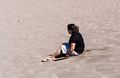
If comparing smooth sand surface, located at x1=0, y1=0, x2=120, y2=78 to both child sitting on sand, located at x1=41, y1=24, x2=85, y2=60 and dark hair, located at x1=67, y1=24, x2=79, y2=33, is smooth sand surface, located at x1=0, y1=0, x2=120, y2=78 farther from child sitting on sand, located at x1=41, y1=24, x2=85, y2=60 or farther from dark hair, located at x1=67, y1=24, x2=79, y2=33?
dark hair, located at x1=67, y1=24, x2=79, y2=33

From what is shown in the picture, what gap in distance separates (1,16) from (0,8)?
11.0 ft

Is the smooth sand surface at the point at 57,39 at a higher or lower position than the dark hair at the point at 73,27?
lower

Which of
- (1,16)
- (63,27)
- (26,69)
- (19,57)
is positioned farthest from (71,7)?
(26,69)

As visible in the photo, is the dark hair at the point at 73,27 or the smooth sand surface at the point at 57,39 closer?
the smooth sand surface at the point at 57,39

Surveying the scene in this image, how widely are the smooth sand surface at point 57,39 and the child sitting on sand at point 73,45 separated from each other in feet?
0.52

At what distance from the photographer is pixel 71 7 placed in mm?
19578

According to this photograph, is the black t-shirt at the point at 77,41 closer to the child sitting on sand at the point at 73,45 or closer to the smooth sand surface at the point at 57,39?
the child sitting on sand at the point at 73,45

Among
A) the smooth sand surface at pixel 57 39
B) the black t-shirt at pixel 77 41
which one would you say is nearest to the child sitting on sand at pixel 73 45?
the black t-shirt at pixel 77 41

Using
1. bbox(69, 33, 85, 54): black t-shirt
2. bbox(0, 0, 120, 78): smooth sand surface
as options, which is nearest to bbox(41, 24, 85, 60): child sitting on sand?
bbox(69, 33, 85, 54): black t-shirt

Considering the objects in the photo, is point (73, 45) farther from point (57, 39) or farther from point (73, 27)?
point (57, 39)

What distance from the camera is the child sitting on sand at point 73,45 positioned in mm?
8477

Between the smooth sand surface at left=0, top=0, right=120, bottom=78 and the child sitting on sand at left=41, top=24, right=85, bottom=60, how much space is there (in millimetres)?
158

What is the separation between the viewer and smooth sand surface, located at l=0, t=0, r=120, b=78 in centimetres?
775

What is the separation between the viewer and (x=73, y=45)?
8484 mm
